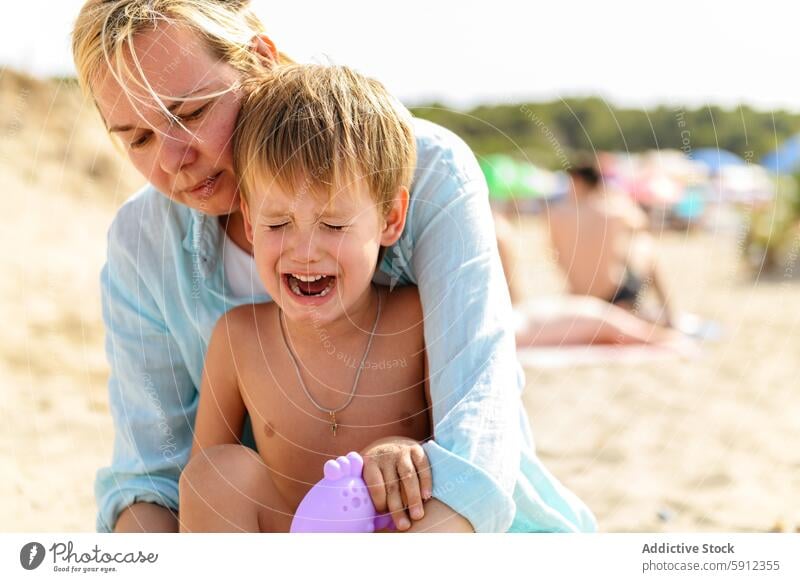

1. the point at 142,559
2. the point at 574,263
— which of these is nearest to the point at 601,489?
the point at 142,559

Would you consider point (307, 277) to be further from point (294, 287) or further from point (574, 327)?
point (574, 327)

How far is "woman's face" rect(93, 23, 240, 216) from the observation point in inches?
55.3

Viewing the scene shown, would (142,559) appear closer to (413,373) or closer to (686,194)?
(413,373)

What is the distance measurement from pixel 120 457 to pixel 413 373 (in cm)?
53

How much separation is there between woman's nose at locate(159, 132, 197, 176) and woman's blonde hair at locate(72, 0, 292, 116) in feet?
0.16

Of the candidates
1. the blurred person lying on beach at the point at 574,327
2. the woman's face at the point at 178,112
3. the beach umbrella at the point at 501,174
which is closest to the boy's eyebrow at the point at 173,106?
the woman's face at the point at 178,112

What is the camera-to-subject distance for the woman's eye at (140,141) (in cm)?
146

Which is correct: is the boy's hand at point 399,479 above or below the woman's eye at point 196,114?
below

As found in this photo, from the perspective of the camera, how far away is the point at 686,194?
10023 millimetres

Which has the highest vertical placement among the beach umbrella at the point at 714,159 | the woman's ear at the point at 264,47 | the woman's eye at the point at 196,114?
the woman's ear at the point at 264,47

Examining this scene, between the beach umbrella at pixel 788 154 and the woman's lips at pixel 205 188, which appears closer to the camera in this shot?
the woman's lips at pixel 205 188

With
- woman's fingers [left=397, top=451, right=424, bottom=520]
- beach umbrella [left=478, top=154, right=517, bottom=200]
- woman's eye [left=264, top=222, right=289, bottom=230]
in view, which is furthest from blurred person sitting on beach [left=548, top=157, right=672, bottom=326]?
beach umbrella [left=478, top=154, right=517, bottom=200]

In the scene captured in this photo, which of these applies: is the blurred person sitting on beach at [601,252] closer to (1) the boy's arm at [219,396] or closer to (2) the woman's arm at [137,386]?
(2) the woman's arm at [137,386]

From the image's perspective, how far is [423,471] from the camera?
125cm
